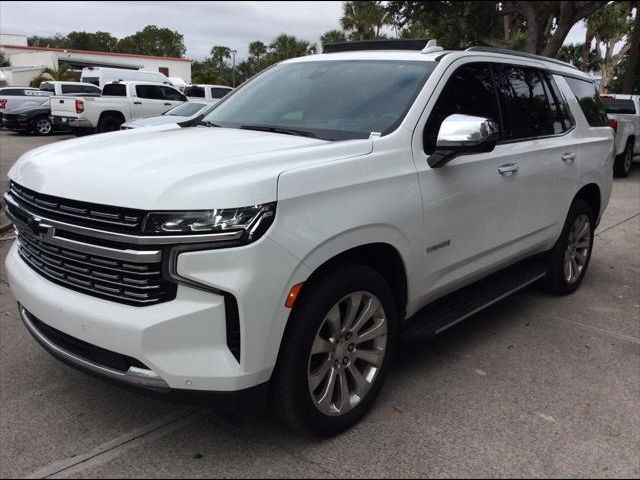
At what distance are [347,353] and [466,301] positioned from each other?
45.5 inches

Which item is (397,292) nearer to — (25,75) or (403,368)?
(403,368)

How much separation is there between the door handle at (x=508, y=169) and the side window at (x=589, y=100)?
1512 millimetres

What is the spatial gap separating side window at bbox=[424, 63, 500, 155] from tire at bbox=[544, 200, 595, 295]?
1.48 meters

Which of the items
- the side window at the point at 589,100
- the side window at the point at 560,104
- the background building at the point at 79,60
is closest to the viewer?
the side window at the point at 560,104

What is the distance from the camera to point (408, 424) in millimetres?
3104

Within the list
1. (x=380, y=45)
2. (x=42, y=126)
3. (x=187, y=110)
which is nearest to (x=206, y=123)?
(x=380, y=45)

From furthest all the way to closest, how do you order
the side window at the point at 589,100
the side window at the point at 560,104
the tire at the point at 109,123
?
the tire at the point at 109,123 → the side window at the point at 589,100 → the side window at the point at 560,104

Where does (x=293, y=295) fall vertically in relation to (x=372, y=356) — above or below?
above

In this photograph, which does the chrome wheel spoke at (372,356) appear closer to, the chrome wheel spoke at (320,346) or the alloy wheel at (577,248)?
the chrome wheel spoke at (320,346)

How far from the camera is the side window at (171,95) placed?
19600 millimetres

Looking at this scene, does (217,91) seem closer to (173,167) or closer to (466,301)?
(466,301)

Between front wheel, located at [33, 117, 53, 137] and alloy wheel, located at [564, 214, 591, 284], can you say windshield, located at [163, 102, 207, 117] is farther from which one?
alloy wheel, located at [564, 214, 591, 284]

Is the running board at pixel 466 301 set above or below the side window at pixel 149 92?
below

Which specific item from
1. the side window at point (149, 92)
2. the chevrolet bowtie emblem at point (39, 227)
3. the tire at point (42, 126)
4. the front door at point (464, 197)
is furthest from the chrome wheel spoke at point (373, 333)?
the tire at point (42, 126)
